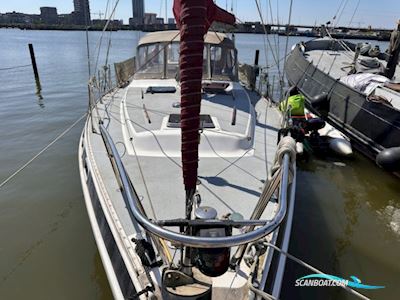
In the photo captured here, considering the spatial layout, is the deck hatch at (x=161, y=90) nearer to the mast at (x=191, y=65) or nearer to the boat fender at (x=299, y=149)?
the boat fender at (x=299, y=149)

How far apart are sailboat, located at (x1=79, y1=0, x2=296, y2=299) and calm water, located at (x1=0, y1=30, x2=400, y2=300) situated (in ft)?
3.67

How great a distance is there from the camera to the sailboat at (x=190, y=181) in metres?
2.44

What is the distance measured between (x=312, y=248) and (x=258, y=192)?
83.2 inches

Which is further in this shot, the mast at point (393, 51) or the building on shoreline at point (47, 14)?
the building on shoreline at point (47, 14)

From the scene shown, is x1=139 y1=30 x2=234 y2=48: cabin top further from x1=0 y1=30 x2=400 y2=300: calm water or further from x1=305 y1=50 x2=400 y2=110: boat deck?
x1=305 y1=50 x2=400 y2=110: boat deck

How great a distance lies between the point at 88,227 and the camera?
5.83m

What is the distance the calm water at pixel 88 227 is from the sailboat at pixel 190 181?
1.12m

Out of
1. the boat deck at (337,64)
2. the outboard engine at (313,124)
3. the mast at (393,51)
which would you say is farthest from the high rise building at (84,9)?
the mast at (393,51)

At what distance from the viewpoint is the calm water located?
184 inches

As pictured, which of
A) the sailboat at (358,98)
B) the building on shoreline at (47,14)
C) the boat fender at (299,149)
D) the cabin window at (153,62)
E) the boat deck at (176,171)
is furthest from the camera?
the building on shoreline at (47,14)

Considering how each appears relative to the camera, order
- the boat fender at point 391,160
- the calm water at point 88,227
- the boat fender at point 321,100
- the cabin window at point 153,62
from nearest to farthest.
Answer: the calm water at point 88,227 → the boat fender at point 391,160 → the cabin window at point 153,62 → the boat fender at point 321,100

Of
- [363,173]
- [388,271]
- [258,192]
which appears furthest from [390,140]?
[258,192]

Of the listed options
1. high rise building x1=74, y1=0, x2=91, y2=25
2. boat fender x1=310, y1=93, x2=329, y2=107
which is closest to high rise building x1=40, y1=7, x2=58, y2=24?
high rise building x1=74, y1=0, x2=91, y2=25

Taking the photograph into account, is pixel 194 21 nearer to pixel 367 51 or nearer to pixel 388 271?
pixel 388 271
